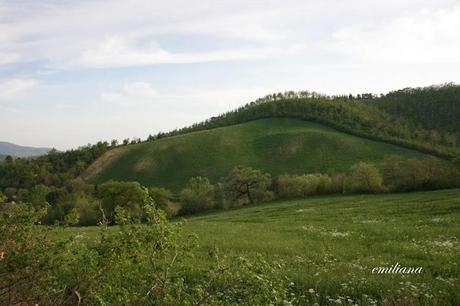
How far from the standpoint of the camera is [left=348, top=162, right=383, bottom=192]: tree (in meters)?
70.8

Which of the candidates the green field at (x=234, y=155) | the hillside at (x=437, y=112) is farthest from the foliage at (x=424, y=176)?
the hillside at (x=437, y=112)

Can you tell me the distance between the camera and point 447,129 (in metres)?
163

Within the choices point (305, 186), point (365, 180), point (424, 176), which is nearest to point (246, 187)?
point (305, 186)

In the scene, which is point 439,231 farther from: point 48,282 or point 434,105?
point 434,105

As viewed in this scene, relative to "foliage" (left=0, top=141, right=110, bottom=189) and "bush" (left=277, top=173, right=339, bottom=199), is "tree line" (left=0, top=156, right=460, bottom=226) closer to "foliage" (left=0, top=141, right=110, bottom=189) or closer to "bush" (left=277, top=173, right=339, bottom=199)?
"bush" (left=277, top=173, right=339, bottom=199)

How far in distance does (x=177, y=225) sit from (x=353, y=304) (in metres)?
4.64

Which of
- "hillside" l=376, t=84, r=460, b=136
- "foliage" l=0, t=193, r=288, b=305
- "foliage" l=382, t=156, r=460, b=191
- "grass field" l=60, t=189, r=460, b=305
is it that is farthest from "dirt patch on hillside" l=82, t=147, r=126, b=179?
"foliage" l=0, t=193, r=288, b=305

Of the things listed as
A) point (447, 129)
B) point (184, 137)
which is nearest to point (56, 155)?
point (184, 137)

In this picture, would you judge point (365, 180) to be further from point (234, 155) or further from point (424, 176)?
point (234, 155)

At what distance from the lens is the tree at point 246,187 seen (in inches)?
3398

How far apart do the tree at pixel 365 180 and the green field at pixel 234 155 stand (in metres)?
46.0

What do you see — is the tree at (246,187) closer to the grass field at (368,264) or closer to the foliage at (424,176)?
the foliage at (424,176)

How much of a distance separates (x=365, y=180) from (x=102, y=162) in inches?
4187

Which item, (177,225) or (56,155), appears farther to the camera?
(56,155)
